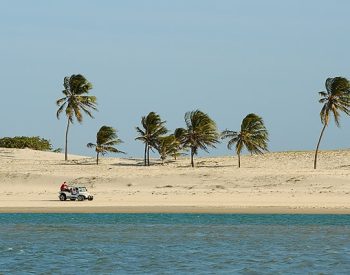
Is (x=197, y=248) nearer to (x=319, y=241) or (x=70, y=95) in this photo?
(x=319, y=241)

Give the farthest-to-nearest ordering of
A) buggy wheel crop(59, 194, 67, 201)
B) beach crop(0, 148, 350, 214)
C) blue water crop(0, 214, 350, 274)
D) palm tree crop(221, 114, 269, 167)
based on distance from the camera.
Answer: palm tree crop(221, 114, 269, 167), buggy wheel crop(59, 194, 67, 201), beach crop(0, 148, 350, 214), blue water crop(0, 214, 350, 274)

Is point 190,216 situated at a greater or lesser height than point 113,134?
lesser

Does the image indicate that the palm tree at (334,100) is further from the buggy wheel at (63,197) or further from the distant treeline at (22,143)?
the distant treeline at (22,143)

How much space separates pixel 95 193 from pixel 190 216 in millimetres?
12275

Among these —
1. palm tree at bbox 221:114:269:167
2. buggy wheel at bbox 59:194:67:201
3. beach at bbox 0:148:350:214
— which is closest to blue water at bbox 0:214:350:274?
beach at bbox 0:148:350:214

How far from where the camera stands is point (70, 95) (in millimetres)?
95750

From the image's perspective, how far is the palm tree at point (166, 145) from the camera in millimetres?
86000

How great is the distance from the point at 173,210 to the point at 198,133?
34.3 m

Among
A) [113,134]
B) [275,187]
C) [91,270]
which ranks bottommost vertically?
[91,270]

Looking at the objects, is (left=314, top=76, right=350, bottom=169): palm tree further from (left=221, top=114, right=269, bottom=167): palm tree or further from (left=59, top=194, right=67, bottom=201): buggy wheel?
(left=59, top=194, right=67, bottom=201): buggy wheel

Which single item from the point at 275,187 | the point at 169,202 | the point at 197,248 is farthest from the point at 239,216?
the point at 197,248

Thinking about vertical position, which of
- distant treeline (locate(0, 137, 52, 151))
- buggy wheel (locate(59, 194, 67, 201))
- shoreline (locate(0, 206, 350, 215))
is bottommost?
shoreline (locate(0, 206, 350, 215))

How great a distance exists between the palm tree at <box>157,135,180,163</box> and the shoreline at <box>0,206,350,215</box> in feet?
107

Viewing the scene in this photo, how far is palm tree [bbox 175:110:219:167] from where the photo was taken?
85750 millimetres
